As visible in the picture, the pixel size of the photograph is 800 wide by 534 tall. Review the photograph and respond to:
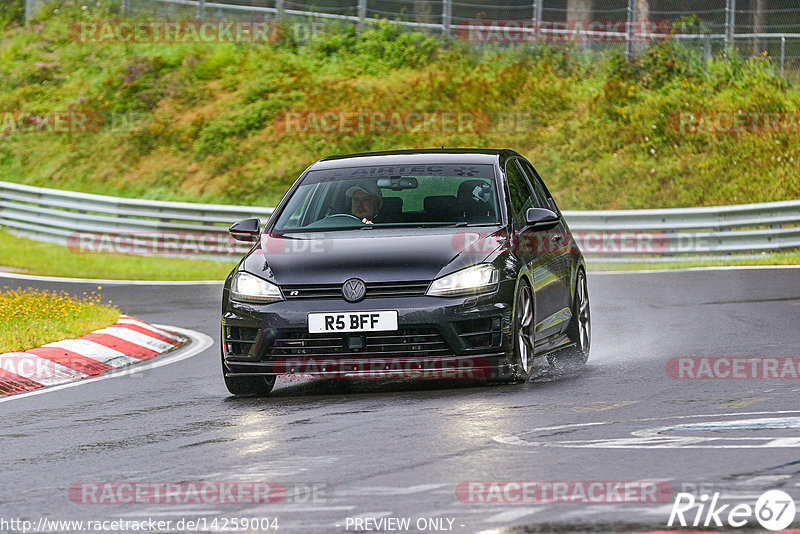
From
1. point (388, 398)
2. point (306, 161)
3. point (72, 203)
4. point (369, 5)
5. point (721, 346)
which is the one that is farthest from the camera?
point (369, 5)

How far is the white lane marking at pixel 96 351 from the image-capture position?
40.5 ft

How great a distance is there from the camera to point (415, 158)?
442 inches

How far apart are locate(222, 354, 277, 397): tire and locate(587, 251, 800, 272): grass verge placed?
1317 centimetres

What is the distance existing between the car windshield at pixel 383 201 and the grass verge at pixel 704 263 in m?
11.9

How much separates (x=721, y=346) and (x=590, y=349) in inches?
44.2

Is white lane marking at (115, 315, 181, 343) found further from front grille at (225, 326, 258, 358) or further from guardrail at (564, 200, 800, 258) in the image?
guardrail at (564, 200, 800, 258)

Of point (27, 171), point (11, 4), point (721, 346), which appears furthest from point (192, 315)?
point (11, 4)

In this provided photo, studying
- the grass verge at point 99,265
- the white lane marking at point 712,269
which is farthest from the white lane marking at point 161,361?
the white lane marking at point 712,269

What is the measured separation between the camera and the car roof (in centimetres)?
1112

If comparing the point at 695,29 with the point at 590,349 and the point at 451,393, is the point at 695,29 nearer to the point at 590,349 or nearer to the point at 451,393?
the point at 590,349

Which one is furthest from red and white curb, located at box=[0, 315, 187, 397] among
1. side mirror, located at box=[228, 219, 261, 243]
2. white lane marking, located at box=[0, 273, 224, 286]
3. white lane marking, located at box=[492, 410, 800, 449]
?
white lane marking, located at box=[0, 273, 224, 286]

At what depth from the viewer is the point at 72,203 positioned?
89.6 ft

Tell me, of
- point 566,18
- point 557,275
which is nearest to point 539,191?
point 557,275

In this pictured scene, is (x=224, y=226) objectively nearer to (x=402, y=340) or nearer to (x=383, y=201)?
(x=383, y=201)
